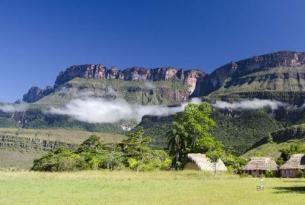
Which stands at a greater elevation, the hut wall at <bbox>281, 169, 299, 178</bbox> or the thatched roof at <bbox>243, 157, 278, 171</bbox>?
the thatched roof at <bbox>243, 157, 278, 171</bbox>

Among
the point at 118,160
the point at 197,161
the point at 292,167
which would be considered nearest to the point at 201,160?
the point at 197,161

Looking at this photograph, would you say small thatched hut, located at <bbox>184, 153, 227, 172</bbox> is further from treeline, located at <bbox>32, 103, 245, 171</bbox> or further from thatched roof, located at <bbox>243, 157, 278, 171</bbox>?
thatched roof, located at <bbox>243, 157, 278, 171</bbox>

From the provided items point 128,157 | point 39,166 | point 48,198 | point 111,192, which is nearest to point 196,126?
point 128,157

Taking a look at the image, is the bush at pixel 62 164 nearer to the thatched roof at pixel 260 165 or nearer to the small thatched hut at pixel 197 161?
the small thatched hut at pixel 197 161

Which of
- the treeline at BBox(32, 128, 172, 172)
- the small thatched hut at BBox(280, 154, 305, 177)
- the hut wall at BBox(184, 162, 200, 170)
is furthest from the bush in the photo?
the small thatched hut at BBox(280, 154, 305, 177)

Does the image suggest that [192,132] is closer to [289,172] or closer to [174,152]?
[174,152]

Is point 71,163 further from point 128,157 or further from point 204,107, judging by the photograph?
point 204,107

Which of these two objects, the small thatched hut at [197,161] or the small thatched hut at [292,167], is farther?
the small thatched hut at [292,167]

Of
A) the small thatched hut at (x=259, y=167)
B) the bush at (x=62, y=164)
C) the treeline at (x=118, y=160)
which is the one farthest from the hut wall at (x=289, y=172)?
the bush at (x=62, y=164)

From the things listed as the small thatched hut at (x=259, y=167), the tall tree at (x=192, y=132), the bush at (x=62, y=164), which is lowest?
the bush at (x=62, y=164)

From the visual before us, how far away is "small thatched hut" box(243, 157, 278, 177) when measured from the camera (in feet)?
353

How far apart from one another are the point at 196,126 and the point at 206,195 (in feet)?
168

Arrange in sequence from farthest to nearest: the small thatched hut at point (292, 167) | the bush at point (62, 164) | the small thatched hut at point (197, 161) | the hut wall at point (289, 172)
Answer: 1. the small thatched hut at point (292, 167)
2. the hut wall at point (289, 172)
3. the small thatched hut at point (197, 161)
4. the bush at point (62, 164)

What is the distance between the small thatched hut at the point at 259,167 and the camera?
353 ft
